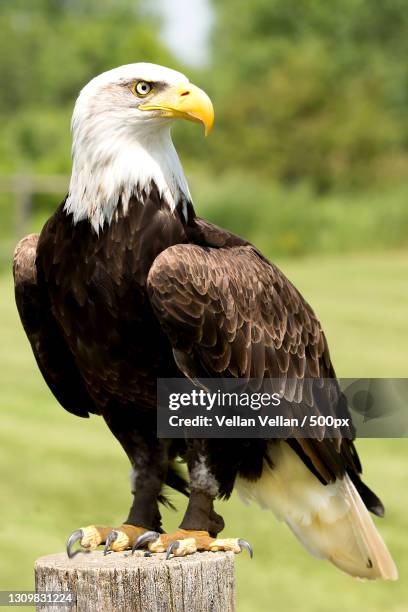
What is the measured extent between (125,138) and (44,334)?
0.90m

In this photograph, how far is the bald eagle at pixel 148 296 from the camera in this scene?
12.4 ft

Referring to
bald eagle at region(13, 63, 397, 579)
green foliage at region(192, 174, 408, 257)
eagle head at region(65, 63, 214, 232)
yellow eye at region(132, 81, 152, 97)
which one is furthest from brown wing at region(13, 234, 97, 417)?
green foliage at region(192, 174, 408, 257)

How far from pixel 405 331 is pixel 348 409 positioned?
28.9ft

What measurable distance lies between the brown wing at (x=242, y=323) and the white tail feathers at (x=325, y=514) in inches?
7.2

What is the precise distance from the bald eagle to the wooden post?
0.19m

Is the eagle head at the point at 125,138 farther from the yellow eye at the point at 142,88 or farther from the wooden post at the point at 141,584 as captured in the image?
the wooden post at the point at 141,584

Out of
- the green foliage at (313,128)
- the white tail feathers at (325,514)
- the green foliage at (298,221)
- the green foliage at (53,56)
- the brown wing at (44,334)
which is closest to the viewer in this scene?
the brown wing at (44,334)

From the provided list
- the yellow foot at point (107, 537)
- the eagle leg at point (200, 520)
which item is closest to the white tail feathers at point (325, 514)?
the eagle leg at point (200, 520)

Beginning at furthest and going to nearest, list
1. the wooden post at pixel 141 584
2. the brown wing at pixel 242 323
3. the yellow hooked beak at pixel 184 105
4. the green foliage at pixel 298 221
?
the green foliage at pixel 298 221 → the yellow hooked beak at pixel 184 105 → the brown wing at pixel 242 323 → the wooden post at pixel 141 584

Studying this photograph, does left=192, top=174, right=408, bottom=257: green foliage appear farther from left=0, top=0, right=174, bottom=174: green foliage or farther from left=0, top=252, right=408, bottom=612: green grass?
left=0, top=0, right=174, bottom=174: green foliage

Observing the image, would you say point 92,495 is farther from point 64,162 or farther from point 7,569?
point 64,162

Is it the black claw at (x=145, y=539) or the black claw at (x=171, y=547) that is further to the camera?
the black claw at (x=145, y=539)

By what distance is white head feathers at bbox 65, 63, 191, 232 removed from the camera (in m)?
3.80

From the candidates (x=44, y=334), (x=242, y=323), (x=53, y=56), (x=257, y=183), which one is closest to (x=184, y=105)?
(x=242, y=323)
